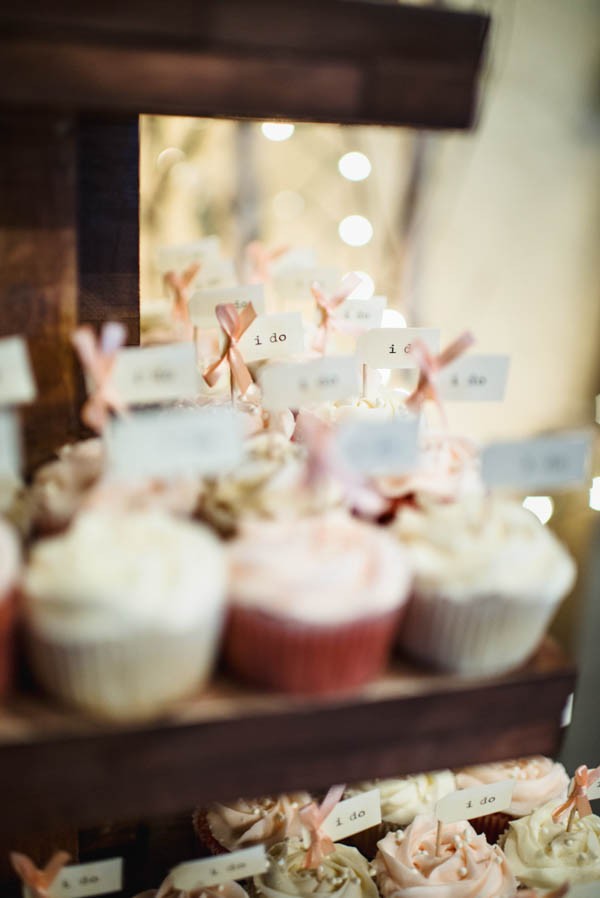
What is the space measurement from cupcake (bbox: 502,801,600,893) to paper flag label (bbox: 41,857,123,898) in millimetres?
A: 819

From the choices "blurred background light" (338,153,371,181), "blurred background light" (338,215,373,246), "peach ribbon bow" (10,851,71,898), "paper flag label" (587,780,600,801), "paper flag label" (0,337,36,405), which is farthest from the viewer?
"blurred background light" (338,215,373,246)

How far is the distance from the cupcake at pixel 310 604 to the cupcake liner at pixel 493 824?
115cm

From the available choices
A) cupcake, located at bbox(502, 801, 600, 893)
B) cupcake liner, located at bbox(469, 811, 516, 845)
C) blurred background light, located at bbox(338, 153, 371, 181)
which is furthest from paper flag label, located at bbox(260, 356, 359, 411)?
blurred background light, located at bbox(338, 153, 371, 181)

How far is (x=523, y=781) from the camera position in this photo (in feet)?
5.74

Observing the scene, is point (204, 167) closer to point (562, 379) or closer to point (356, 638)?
point (562, 379)

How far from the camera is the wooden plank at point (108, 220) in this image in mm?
1363

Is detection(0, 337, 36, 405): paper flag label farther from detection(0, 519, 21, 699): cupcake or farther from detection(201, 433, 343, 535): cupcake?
detection(201, 433, 343, 535): cupcake

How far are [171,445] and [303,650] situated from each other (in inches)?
10.3

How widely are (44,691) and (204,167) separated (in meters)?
3.24

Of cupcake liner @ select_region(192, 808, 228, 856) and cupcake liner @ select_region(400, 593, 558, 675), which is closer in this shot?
cupcake liner @ select_region(400, 593, 558, 675)

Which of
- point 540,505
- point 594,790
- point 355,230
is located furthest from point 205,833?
point 355,230

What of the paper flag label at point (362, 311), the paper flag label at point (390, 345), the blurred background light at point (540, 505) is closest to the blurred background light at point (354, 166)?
the blurred background light at point (540, 505)

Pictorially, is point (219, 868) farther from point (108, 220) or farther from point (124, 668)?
point (108, 220)

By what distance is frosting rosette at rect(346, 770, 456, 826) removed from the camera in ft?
5.60
